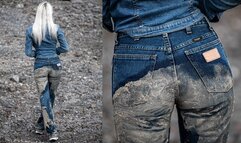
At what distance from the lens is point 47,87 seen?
348 cm

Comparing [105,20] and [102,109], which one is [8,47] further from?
[105,20]

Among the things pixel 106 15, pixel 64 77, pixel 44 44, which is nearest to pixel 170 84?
pixel 106 15

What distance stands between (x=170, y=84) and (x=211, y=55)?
168mm

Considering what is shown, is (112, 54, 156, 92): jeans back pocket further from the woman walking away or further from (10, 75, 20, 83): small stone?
(10, 75, 20, 83): small stone

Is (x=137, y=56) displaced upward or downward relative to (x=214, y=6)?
downward

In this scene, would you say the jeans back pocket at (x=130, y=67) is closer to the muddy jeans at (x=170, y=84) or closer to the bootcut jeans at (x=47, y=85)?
the muddy jeans at (x=170, y=84)

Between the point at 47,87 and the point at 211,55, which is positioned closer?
the point at 211,55

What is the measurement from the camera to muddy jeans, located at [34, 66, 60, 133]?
3.39m

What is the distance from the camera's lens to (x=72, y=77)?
5.27 metres

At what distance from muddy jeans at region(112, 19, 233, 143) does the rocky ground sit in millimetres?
1832

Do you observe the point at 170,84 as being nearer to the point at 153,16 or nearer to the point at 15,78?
the point at 153,16

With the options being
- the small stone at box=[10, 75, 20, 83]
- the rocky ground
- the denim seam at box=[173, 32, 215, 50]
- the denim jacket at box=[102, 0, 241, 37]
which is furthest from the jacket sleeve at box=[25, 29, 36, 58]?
the small stone at box=[10, 75, 20, 83]

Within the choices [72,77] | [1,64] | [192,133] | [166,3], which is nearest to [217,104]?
[192,133]

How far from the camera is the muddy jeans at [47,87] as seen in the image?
11.1ft
